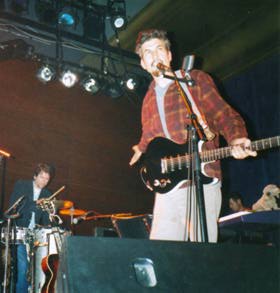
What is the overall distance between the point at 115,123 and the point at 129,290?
7.32 metres

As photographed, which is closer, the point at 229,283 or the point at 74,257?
the point at 74,257

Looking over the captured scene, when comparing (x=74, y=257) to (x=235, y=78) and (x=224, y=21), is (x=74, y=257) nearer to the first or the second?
(x=224, y=21)

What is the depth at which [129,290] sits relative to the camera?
1.39m

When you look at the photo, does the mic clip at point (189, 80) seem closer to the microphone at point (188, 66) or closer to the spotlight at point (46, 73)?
the microphone at point (188, 66)

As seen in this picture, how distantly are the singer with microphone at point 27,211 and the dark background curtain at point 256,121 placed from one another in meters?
3.32

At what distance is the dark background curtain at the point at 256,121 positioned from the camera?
6.96 metres

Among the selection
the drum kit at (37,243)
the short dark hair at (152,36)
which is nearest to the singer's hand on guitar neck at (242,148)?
the short dark hair at (152,36)

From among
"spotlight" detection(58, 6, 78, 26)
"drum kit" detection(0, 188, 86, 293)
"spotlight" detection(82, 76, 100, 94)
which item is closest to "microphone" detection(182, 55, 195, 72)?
"drum kit" detection(0, 188, 86, 293)

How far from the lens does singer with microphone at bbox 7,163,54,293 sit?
554 centimetres

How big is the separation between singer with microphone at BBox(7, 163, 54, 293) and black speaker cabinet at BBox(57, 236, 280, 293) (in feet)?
12.4

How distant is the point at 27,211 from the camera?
5754 mm

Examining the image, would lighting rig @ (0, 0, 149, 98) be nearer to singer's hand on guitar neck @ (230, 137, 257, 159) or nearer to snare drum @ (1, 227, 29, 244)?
snare drum @ (1, 227, 29, 244)

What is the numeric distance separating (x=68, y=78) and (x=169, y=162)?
15.2ft

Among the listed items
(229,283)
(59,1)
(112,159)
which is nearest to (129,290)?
(229,283)
